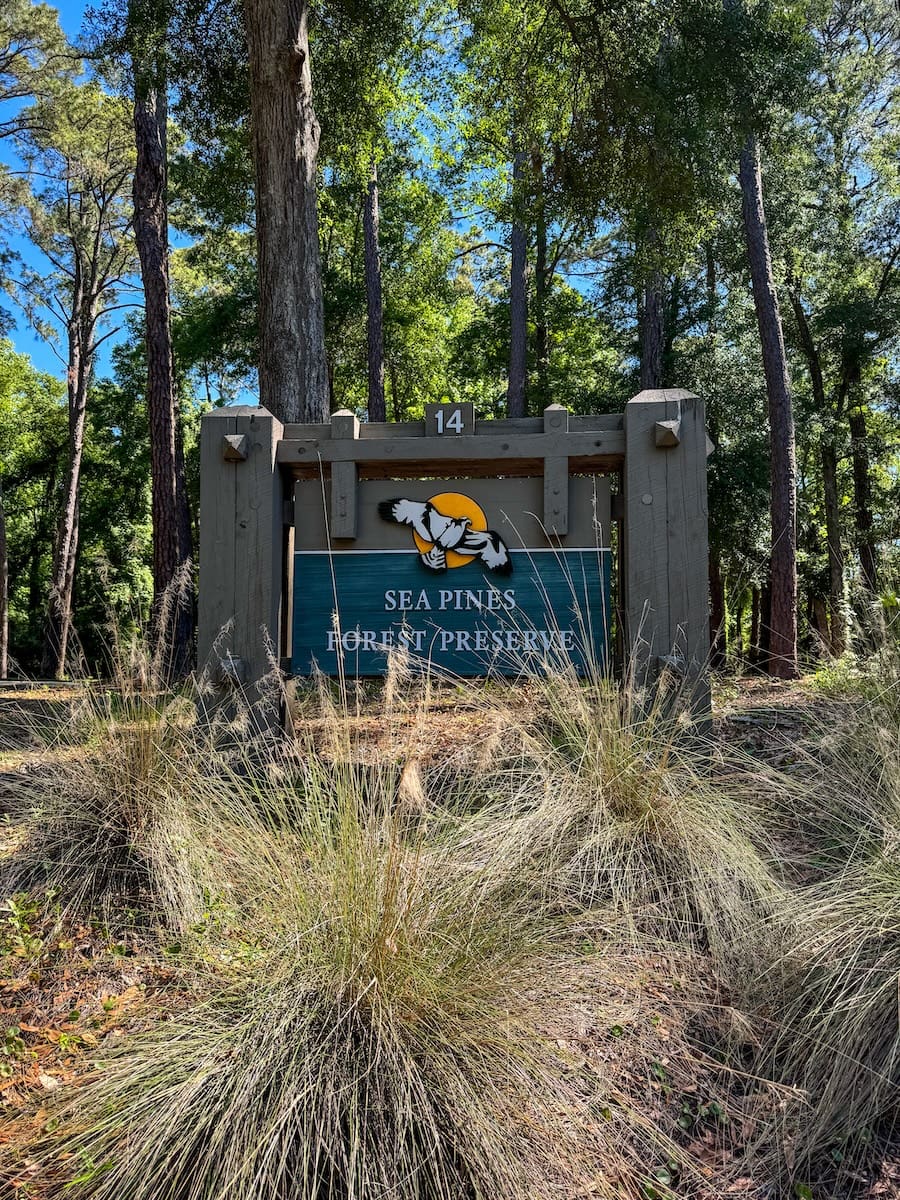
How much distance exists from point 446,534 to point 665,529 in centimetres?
107

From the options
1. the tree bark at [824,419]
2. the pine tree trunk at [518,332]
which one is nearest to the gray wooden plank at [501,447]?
the pine tree trunk at [518,332]

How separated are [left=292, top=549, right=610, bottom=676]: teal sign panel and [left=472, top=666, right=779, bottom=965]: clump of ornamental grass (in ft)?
2.51

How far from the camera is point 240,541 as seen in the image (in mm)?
4254

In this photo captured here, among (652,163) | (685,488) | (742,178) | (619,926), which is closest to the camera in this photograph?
(619,926)

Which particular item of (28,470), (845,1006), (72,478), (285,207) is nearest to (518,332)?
(72,478)

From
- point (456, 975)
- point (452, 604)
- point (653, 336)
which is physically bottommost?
point (456, 975)

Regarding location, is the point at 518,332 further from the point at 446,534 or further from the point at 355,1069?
the point at 355,1069

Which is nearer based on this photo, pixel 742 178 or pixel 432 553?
pixel 432 553

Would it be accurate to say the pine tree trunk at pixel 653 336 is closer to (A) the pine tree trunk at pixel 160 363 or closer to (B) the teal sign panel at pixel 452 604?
(A) the pine tree trunk at pixel 160 363

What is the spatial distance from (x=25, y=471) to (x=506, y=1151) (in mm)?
27038

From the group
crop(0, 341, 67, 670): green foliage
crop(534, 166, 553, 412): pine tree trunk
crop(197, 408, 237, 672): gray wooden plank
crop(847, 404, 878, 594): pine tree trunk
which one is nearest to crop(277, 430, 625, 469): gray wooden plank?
crop(197, 408, 237, 672): gray wooden plank

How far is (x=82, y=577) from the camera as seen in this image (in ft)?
75.8

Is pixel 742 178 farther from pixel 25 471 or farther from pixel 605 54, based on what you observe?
pixel 25 471

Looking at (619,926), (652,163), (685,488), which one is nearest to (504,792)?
(619,926)
